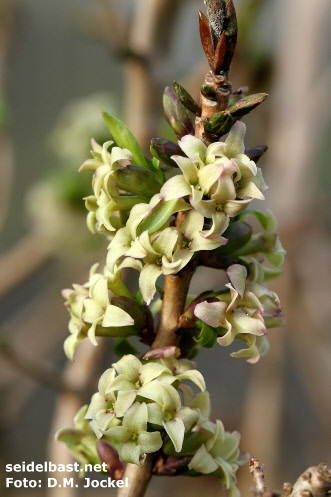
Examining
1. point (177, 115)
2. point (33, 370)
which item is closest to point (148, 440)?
point (177, 115)

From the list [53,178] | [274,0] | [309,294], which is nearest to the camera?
[53,178]

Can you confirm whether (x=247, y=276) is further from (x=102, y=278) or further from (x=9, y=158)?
(x=9, y=158)

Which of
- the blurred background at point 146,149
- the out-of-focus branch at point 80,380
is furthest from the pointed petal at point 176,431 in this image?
the out-of-focus branch at point 80,380

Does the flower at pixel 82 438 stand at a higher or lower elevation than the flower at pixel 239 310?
lower

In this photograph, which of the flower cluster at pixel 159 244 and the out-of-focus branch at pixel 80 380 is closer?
the flower cluster at pixel 159 244

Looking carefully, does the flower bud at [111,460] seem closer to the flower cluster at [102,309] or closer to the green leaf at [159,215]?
the flower cluster at [102,309]

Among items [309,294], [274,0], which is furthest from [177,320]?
[274,0]
